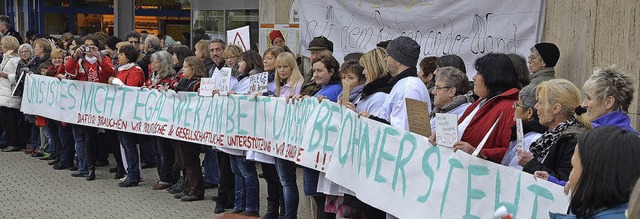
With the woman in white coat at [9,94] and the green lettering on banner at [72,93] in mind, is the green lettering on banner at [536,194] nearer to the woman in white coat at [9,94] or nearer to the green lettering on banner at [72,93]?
the green lettering on banner at [72,93]

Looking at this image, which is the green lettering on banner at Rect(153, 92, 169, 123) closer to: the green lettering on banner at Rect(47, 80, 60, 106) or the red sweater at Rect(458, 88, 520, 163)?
the green lettering on banner at Rect(47, 80, 60, 106)

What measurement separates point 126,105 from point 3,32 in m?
9.11

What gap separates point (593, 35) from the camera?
850 cm

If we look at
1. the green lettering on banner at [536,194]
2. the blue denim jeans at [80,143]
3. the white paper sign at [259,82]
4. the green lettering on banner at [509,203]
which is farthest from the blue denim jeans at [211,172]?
the green lettering on banner at [536,194]

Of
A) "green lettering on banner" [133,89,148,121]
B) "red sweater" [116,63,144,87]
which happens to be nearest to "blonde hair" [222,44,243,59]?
"green lettering on banner" [133,89,148,121]

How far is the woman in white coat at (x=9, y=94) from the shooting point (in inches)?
575

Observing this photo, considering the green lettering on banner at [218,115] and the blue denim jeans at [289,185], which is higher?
the green lettering on banner at [218,115]

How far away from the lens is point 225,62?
412 inches

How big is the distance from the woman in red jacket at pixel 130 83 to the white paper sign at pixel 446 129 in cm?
662

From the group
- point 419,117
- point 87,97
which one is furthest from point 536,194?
point 87,97

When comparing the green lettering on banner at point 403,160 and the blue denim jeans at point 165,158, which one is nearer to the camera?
the green lettering on banner at point 403,160

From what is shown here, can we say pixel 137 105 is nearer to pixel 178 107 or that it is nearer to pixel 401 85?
pixel 178 107

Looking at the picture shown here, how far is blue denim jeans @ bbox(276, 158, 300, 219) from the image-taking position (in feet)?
27.8

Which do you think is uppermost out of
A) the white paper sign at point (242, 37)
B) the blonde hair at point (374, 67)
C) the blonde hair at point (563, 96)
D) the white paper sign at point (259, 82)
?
the white paper sign at point (242, 37)
